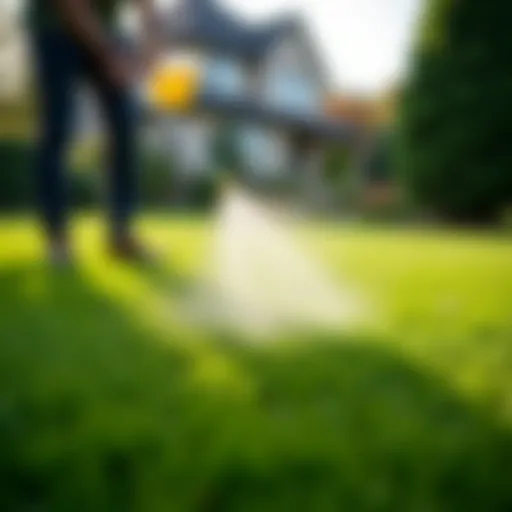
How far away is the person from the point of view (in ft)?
4.89

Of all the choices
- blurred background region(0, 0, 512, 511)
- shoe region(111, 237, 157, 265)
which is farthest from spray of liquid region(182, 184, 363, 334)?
shoe region(111, 237, 157, 265)

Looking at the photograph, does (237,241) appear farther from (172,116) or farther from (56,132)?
(56,132)

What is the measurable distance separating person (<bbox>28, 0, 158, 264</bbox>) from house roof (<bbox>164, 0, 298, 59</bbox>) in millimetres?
93

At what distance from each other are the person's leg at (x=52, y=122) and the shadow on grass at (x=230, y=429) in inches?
9.1

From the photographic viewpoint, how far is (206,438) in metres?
1.10

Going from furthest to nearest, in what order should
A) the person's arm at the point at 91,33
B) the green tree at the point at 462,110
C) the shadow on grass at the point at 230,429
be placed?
the person's arm at the point at 91,33 → the green tree at the point at 462,110 → the shadow on grass at the point at 230,429

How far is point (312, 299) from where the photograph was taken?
162 centimetres

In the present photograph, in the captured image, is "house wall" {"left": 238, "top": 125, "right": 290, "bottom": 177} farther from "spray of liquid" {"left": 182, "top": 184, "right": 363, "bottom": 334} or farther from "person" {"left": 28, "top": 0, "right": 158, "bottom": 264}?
"person" {"left": 28, "top": 0, "right": 158, "bottom": 264}

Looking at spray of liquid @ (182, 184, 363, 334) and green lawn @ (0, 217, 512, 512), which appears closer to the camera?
green lawn @ (0, 217, 512, 512)

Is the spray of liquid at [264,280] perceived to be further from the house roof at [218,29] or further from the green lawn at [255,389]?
the house roof at [218,29]

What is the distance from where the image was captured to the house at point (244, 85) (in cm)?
140

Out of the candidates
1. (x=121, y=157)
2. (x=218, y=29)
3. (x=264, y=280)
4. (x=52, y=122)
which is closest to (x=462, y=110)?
(x=218, y=29)

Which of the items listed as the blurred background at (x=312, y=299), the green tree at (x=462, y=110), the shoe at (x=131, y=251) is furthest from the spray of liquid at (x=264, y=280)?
the green tree at (x=462, y=110)

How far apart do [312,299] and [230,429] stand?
0.55m
